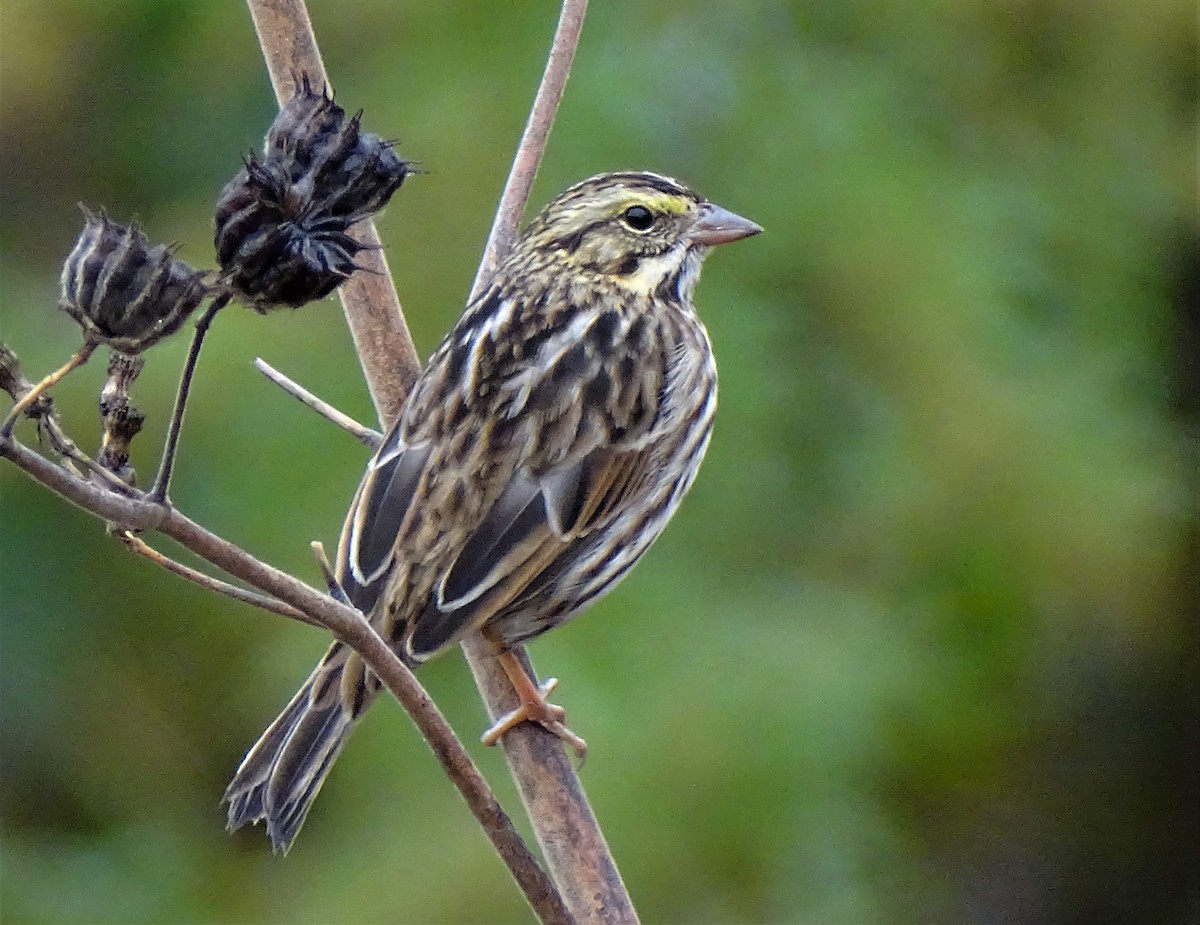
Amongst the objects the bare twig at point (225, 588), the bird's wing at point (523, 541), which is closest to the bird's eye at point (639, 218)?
the bird's wing at point (523, 541)

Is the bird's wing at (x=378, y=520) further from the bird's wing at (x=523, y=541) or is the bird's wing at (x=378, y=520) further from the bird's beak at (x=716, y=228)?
the bird's beak at (x=716, y=228)

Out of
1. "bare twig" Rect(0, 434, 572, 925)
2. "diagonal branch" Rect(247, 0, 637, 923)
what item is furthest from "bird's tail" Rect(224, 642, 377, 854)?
"bare twig" Rect(0, 434, 572, 925)

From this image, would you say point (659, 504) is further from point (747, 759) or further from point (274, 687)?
point (274, 687)

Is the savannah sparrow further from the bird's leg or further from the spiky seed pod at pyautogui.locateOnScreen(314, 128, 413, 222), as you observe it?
the spiky seed pod at pyautogui.locateOnScreen(314, 128, 413, 222)

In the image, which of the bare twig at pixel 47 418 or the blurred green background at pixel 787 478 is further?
the blurred green background at pixel 787 478

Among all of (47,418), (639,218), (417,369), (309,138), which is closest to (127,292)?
(47,418)

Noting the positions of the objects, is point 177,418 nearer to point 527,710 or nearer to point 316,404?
point 316,404

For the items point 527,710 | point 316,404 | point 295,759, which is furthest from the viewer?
point 527,710
